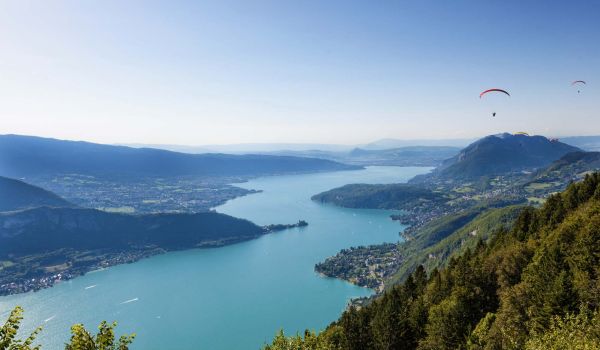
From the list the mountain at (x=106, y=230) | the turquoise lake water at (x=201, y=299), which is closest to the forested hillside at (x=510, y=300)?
the turquoise lake water at (x=201, y=299)

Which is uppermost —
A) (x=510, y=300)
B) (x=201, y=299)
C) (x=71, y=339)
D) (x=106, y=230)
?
(x=71, y=339)

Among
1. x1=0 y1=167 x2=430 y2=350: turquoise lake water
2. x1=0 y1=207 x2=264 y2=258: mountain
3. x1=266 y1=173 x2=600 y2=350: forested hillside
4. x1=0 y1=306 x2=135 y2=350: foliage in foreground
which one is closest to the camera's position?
x1=0 y1=306 x2=135 y2=350: foliage in foreground

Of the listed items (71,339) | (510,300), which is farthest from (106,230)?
(71,339)

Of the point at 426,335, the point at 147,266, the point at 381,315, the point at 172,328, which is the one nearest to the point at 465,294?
the point at 426,335

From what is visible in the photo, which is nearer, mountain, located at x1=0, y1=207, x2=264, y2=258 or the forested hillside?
the forested hillside

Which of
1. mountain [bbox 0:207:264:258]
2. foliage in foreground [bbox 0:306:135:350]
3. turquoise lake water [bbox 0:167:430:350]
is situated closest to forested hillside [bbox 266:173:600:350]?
foliage in foreground [bbox 0:306:135:350]

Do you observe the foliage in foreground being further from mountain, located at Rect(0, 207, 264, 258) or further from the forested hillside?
mountain, located at Rect(0, 207, 264, 258)

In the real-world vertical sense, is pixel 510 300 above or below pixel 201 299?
above

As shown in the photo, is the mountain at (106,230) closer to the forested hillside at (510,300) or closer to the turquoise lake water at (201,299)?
the turquoise lake water at (201,299)

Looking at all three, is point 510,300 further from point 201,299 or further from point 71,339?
point 201,299

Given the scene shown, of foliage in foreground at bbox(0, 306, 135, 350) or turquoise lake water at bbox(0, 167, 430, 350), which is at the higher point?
foliage in foreground at bbox(0, 306, 135, 350)
